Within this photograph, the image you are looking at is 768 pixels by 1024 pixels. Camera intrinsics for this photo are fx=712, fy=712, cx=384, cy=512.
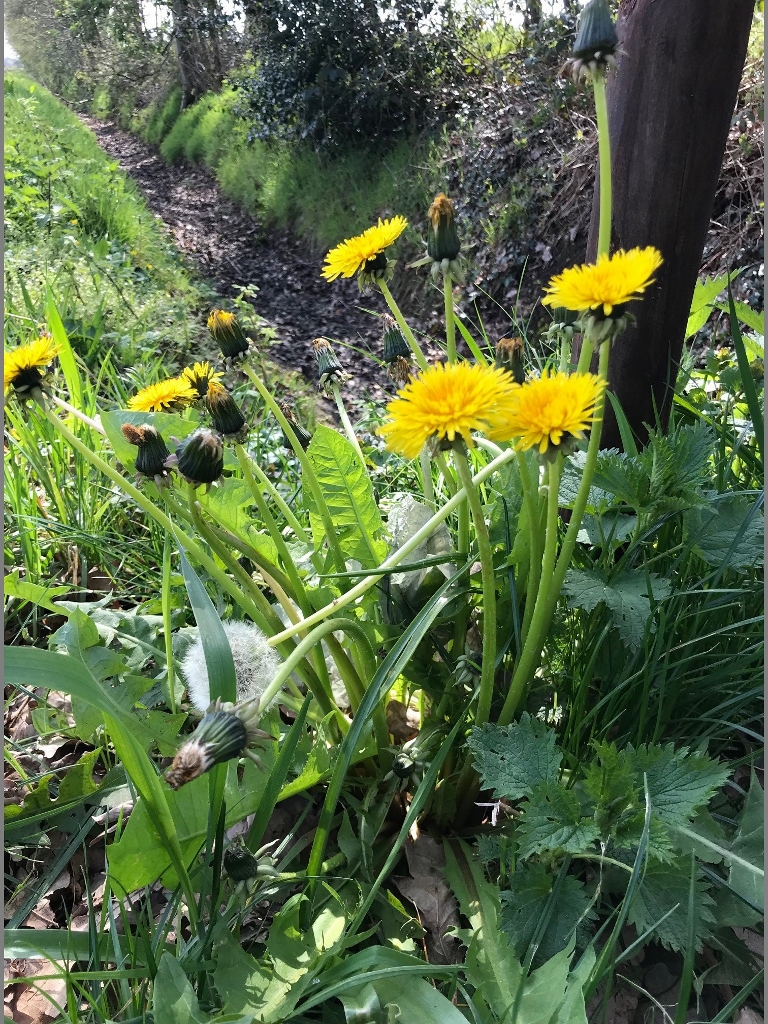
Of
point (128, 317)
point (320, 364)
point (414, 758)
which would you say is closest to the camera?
point (414, 758)

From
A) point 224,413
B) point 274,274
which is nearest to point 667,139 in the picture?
point 224,413

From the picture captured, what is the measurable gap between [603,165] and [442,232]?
0.74 ft

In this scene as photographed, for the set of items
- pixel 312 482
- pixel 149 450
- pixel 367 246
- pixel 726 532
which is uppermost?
pixel 367 246

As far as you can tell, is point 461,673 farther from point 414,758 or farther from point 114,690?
point 114,690

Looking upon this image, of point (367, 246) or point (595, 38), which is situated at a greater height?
point (595, 38)

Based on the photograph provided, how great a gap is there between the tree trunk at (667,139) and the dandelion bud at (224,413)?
696mm

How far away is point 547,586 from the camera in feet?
3.03

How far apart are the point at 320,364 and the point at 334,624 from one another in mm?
580

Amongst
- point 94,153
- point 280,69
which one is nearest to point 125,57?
point 94,153

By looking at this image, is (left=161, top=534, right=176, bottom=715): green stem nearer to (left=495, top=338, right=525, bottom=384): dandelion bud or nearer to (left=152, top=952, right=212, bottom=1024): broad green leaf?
(left=152, top=952, right=212, bottom=1024): broad green leaf

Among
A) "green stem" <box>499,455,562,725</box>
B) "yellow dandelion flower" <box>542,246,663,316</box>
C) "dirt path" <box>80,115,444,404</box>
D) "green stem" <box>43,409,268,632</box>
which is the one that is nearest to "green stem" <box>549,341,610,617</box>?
"green stem" <box>499,455,562,725</box>

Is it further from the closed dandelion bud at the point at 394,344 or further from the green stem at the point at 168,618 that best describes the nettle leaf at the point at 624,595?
the green stem at the point at 168,618

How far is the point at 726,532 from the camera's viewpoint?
113 cm

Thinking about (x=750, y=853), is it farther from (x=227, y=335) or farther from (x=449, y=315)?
(x=227, y=335)
